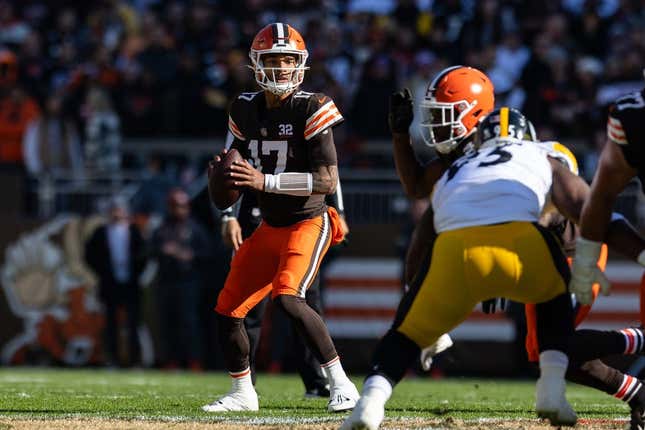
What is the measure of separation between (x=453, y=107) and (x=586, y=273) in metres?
1.39

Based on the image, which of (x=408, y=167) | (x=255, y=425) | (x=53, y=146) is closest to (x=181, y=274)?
(x=53, y=146)

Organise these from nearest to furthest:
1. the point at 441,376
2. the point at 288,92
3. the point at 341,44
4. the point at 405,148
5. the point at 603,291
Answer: the point at 603,291 < the point at 405,148 < the point at 288,92 < the point at 441,376 < the point at 341,44

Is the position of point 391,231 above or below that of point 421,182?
below

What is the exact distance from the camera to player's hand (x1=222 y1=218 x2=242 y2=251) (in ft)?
22.8

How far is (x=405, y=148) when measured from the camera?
19.7 feet

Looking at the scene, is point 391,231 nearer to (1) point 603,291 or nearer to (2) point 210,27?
(2) point 210,27

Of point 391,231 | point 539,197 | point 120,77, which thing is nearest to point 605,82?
point 391,231

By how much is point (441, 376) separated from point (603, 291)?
7431 millimetres

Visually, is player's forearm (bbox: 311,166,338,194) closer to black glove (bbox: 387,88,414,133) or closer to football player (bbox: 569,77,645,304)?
black glove (bbox: 387,88,414,133)

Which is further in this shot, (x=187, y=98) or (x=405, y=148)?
(x=187, y=98)

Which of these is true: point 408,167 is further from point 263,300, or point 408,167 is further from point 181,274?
point 181,274

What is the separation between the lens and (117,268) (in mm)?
12820

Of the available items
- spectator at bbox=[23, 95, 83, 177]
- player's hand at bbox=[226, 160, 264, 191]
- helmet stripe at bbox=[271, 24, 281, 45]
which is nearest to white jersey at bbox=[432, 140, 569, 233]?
player's hand at bbox=[226, 160, 264, 191]

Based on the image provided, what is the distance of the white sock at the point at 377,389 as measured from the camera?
4652 mm
